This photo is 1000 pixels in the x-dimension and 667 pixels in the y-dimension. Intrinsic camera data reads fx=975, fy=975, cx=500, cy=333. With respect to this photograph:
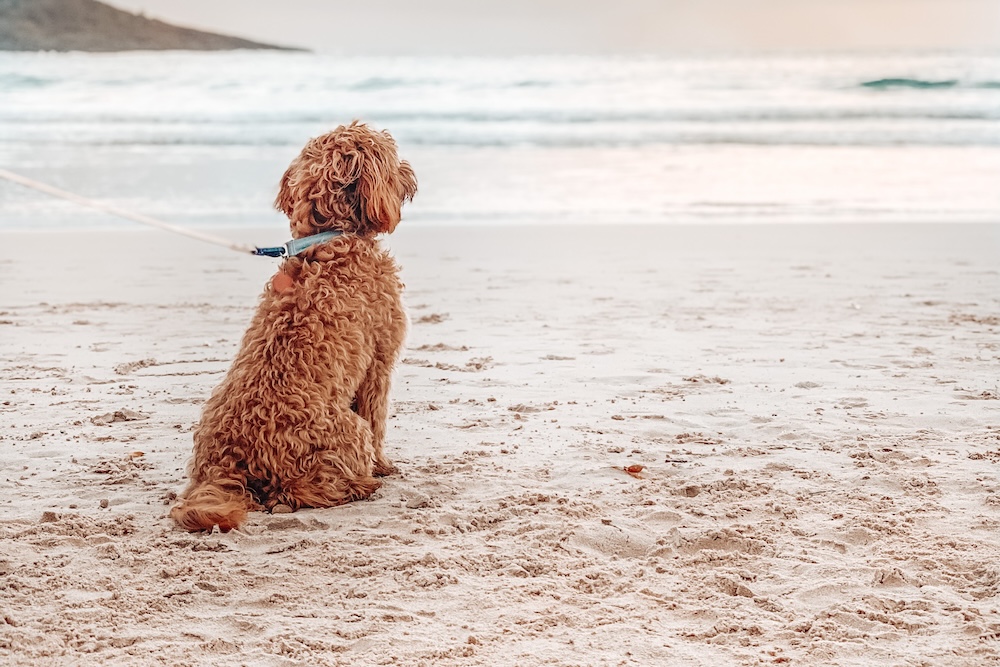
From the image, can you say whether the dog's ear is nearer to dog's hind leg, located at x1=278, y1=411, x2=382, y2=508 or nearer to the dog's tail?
dog's hind leg, located at x1=278, y1=411, x2=382, y2=508

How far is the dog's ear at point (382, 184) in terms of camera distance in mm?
4008

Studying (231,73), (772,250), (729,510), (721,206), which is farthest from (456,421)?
(231,73)

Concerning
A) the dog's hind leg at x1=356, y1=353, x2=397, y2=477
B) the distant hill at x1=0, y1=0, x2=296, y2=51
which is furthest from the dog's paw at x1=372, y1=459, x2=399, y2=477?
the distant hill at x1=0, y1=0, x2=296, y2=51

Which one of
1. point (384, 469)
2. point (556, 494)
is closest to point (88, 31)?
point (384, 469)

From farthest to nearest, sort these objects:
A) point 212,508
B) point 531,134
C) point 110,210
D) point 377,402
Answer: point 531,134 < point 377,402 < point 212,508 < point 110,210

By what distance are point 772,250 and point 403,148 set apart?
10272 mm

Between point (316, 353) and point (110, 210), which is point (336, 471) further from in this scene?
point (110, 210)

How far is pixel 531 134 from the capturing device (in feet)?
71.1

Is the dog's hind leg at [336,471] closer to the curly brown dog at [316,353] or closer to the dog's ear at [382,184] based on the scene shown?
the curly brown dog at [316,353]

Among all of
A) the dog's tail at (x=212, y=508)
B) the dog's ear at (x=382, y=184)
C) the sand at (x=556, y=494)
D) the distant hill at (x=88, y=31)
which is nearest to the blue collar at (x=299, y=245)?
the dog's ear at (x=382, y=184)

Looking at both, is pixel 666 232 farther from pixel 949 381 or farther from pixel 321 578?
pixel 321 578

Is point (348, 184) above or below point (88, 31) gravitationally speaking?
below

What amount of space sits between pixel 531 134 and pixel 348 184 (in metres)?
18.1

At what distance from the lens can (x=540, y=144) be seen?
20.5m
